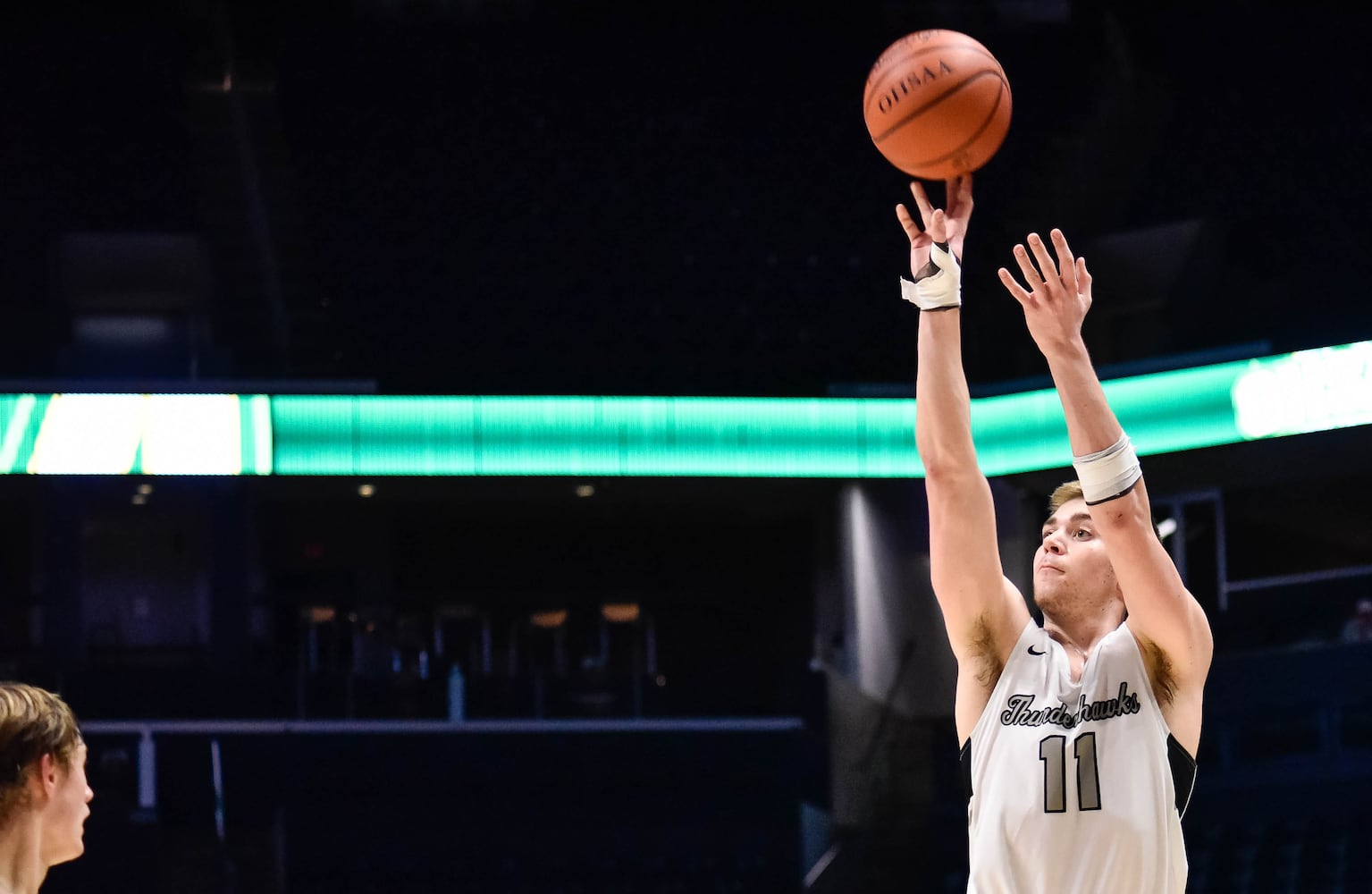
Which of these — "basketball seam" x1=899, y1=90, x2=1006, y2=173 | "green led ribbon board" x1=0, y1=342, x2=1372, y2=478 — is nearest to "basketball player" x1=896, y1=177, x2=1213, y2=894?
"basketball seam" x1=899, y1=90, x2=1006, y2=173

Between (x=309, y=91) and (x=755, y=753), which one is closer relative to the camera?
(x=755, y=753)

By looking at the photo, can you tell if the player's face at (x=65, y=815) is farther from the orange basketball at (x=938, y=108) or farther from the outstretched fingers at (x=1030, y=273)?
the orange basketball at (x=938, y=108)

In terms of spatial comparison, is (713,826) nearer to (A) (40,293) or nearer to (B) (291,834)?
(B) (291,834)

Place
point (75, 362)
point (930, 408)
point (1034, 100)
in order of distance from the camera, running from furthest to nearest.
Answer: point (1034, 100) → point (75, 362) → point (930, 408)

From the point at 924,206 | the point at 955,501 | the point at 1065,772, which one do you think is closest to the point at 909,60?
the point at 924,206

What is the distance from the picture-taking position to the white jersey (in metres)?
2.06

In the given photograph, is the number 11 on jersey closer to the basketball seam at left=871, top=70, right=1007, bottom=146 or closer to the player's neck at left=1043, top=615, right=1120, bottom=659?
the player's neck at left=1043, top=615, right=1120, bottom=659

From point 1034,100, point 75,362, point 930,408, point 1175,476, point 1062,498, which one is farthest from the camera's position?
point 1034,100

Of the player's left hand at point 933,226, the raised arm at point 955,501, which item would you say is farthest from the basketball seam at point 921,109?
the raised arm at point 955,501

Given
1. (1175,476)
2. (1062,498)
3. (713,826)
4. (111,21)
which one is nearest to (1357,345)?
(1175,476)

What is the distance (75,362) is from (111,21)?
294 cm

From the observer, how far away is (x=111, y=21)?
9.91m

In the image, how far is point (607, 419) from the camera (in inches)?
319

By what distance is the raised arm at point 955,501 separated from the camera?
2186mm
